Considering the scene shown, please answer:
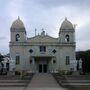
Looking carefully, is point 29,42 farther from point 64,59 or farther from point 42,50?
point 64,59

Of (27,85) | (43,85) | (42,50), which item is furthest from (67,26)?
(27,85)

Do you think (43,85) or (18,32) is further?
(18,32)

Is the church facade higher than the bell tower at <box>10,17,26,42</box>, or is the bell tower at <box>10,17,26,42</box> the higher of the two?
the bell tower at <box>10,17,26,42</box>

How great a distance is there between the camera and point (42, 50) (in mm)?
78000

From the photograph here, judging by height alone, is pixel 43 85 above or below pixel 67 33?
below

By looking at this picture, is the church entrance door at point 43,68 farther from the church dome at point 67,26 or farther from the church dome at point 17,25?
the church dome at point 17,25

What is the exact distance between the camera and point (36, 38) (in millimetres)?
78375

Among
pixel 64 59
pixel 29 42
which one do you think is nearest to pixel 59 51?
pixel 64 59

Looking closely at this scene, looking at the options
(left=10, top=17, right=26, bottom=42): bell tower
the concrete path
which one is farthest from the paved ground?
(left=10, top=17, right=26, bottom=42): bell tower

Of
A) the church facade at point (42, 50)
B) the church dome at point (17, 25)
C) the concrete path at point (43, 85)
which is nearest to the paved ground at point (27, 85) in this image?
the concrete path at point (43, 85)

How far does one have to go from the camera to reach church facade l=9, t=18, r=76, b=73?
77.0 metres

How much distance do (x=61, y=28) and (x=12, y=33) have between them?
10926mm

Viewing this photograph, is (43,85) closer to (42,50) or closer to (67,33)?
(42,50)

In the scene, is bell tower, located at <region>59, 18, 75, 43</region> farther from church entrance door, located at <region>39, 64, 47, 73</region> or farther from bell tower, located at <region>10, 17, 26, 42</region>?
bell tower, located at <region>10, 17, 26, 42</region>
